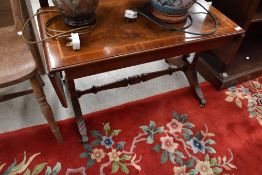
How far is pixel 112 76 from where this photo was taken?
5.67ft

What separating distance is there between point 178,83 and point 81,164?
91cm

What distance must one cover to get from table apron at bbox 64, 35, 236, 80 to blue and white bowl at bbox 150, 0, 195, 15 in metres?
0.16

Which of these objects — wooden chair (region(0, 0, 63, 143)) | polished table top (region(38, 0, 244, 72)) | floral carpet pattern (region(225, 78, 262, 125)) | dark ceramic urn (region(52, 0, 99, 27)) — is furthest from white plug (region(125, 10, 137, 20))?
floral carpet pattern (region(225, 78, 262, 125))

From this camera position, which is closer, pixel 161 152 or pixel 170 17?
pixel 170 17

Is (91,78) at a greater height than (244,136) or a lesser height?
greater

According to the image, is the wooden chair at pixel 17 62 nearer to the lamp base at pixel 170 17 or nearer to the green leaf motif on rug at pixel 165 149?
the green leaf motif on rug at pixel 165 149

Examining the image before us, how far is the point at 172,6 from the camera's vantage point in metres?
1.01

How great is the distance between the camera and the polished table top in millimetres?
890

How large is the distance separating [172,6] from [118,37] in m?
0.27

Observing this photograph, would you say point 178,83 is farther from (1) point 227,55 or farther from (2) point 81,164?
(2) point 81,164

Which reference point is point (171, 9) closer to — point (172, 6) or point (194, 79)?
point (172, 6)

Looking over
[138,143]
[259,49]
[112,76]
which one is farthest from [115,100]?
[259,49]

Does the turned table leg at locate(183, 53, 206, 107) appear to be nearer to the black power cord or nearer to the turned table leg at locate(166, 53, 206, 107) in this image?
the turned table leg at locate(166, 53, 206, 107)

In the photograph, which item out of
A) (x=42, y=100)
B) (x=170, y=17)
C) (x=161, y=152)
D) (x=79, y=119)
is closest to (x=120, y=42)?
(x=170, y=17)
